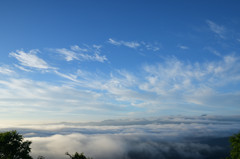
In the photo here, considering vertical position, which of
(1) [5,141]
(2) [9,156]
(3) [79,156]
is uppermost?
(1) [5,141]

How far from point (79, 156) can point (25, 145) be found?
1660 cm

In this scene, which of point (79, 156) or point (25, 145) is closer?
point (25, 145)

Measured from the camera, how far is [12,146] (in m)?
45.2

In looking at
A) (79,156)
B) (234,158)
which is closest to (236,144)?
(234,158)

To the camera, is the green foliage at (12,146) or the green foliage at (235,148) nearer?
the green foliage at (235,148)

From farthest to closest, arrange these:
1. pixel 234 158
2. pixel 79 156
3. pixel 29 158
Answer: pixel 79 156
pixel 29 158
pixel 234 158

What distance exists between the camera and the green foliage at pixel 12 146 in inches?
1740

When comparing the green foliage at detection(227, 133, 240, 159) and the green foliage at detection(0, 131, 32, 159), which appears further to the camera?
the green foliage at detection(0, 131, 32, 159)

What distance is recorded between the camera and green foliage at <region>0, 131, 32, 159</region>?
44.2 metres

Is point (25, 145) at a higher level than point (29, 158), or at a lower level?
higher

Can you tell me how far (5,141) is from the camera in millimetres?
44812

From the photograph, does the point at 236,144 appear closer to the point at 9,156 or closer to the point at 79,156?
the point at 79,156

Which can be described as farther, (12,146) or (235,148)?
(12,146)

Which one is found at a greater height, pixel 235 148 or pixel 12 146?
pixel 12 146
